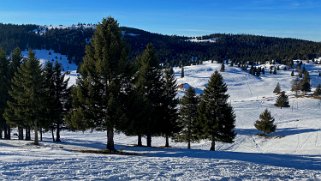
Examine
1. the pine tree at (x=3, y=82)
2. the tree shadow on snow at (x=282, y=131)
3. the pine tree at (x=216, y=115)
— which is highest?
the pine tree at (x=3, y=82)

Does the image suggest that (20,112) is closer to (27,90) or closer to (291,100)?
(27,90)

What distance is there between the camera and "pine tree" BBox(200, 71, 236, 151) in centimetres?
4044

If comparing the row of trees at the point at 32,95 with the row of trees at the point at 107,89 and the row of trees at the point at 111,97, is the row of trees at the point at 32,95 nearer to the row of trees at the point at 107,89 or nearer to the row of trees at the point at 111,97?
the row of trees at the point at 111,97

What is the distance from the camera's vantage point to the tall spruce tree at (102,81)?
86.6 feet

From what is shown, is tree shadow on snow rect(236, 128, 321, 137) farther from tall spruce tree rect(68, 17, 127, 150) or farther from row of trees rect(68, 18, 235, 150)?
tall spruce tree rect(68, 17, 127, 150)

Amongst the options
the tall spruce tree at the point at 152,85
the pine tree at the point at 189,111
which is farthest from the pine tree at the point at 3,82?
the pine tree at the point at 189,111

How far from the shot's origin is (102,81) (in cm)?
2730

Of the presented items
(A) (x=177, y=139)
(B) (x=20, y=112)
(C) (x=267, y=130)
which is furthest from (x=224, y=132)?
(C) (x=267, y=130)

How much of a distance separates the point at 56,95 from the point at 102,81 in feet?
55.8

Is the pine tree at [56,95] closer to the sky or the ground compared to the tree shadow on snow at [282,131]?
closer to the sky

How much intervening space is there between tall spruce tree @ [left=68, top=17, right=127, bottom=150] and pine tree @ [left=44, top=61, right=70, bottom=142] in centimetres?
1468

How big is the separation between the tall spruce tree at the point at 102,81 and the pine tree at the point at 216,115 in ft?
52.2

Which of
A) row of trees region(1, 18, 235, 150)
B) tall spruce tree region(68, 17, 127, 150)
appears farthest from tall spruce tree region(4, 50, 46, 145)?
tall spruce tree region(68, 17, 127, 150)

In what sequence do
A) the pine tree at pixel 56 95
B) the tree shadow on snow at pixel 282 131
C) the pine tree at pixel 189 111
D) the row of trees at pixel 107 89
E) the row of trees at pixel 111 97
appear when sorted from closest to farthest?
the row of trees at pixel 107 89 < the row of trees at pixel 111 97 < the pine tree at pixel 56 95 < the pine tree at pixel 189 111 < the tree shadow on snow at pixel 282 131
